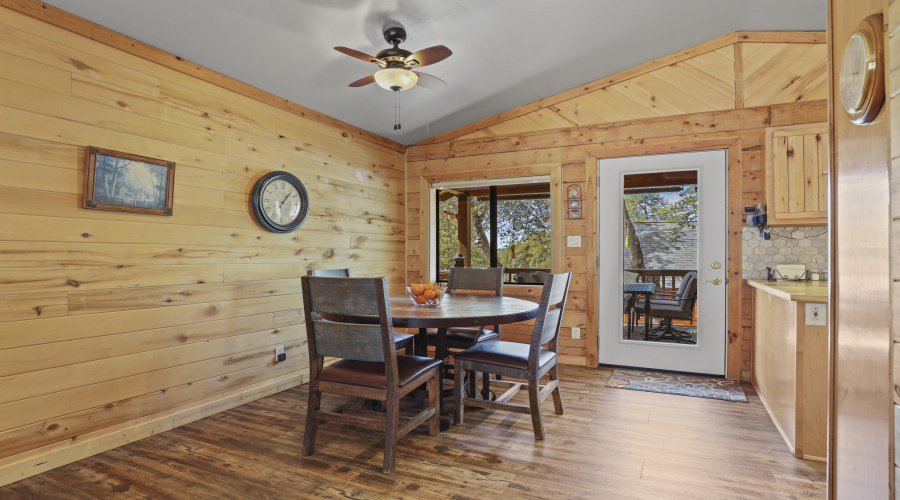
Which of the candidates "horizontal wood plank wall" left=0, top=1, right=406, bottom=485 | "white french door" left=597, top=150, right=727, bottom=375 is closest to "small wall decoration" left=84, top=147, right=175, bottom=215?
"horizontal wood plank wall" left=0, top=1, right=406, bottom=485

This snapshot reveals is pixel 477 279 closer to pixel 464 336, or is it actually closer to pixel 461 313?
pixel 464 336

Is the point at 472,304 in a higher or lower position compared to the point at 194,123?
lower

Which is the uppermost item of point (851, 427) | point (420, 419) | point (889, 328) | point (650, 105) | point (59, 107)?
point (650, 105)

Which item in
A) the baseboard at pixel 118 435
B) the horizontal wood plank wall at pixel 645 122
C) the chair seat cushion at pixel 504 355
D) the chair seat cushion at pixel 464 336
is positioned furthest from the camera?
the horizontal wood plank wall at pixel 645 122

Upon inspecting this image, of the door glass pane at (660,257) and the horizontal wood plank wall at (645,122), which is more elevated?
the horizontal wood plank wall at (645,122)

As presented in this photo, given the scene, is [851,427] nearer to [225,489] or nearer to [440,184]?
[225,489]

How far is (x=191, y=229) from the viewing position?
3.00 meters

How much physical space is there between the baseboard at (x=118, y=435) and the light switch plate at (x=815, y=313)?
3.42 m

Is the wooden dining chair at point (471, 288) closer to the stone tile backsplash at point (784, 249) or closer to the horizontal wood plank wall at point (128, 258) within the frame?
the horizontal wood plank wall at point (128, 258)

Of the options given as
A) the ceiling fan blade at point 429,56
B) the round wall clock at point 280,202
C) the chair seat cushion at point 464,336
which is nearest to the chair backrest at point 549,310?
the chair seat cushion at point 464,336

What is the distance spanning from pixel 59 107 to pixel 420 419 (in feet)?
7.95

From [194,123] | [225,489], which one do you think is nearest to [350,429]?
[225,489]

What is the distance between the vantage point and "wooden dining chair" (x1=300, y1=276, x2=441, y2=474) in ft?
7.35

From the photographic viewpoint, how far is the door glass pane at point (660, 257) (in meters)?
4.08
